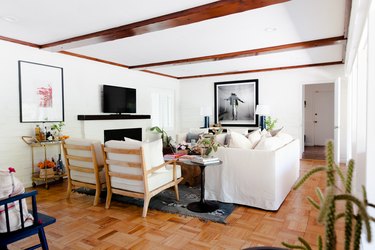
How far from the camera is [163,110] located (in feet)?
24.8

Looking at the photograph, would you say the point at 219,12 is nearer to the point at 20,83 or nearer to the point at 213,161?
the point at 213,161

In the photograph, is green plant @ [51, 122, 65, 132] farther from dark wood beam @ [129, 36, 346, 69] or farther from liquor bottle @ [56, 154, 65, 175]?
dark wood beam @ [129, 36, 346, 69]

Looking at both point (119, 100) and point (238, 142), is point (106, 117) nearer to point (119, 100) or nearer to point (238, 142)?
point (119, 100)

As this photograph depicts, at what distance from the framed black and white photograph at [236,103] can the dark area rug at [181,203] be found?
3.79m

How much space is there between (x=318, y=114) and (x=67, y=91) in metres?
8.22

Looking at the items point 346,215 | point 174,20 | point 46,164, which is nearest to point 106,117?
point 46,164

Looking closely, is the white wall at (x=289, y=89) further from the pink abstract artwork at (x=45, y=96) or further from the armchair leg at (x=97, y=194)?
the armchair leg at (x=97, y=194)

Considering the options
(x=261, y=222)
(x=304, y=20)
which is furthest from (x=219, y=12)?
(x=261, y=222)

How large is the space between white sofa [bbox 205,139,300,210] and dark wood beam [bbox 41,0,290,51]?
1621 mm

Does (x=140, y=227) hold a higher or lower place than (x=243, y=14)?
lower

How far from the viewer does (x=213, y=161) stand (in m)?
3.00

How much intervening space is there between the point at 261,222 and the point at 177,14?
2.53 m

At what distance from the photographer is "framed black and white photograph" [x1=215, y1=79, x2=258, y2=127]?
23.3ft

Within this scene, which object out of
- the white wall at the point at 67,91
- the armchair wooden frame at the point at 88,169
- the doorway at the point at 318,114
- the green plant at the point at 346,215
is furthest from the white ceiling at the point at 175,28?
the doorway at the point at 318,114
